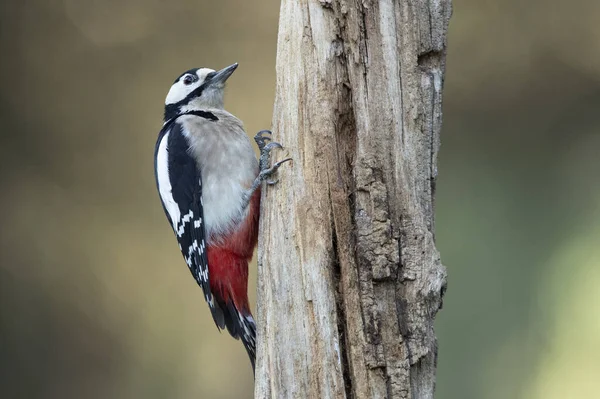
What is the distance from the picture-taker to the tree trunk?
222 centimetres

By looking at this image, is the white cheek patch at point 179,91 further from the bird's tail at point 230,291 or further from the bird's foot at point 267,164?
the bird's foot at point 267,164

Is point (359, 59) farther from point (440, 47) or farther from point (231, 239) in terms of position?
point (231, 239)

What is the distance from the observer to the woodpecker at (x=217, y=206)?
304cm

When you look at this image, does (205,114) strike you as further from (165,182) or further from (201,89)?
(165,182)

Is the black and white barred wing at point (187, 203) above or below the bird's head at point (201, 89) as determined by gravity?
below

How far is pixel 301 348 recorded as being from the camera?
2320mm

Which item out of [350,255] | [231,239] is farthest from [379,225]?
[231,239]

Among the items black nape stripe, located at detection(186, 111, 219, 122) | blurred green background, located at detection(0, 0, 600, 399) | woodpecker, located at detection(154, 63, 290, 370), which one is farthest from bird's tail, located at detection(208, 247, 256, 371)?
blurred green background, located at detection(0, 0, 600, 399)

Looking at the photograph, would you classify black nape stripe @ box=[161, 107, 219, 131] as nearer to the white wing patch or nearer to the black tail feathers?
the white wing patch

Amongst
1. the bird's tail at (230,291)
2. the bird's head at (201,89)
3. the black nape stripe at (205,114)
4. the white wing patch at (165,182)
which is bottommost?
the bird's tail at (230,291)
